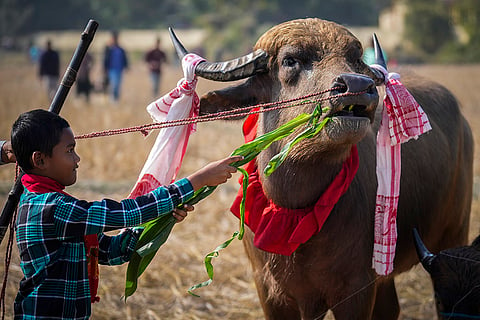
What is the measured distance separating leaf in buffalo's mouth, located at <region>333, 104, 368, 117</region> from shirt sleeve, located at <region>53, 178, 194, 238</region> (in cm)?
99

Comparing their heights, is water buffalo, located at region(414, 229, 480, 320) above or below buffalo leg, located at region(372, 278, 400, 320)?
above

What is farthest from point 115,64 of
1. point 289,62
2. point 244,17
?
point 244,17

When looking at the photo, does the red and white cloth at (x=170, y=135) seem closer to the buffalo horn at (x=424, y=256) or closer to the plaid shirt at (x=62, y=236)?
the plaid shirt at (x=62, y=236)

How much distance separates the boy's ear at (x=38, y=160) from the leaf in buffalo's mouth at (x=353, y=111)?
4.91 ft

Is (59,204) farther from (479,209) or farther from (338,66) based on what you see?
(479,209)

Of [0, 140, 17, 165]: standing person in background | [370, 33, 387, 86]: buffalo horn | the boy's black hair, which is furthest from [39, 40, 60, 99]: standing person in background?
the boy's black hair

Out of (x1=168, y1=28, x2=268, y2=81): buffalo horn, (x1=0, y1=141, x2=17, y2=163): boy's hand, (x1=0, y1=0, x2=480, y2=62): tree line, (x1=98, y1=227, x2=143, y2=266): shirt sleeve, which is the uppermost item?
(x1=0, y1=0, x2=480, y2=62): tree line

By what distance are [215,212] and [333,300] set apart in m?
4.43

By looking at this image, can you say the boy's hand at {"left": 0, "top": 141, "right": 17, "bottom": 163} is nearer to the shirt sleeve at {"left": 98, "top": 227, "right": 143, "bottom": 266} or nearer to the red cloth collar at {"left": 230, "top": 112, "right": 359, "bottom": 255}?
the shirt sleeve at {"left": 98, "top": 227, "right": 143, "bottom": 266}

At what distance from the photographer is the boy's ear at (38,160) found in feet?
9.48

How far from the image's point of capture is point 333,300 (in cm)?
387

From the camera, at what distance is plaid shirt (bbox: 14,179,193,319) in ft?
9.43

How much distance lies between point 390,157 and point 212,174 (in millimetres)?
1295

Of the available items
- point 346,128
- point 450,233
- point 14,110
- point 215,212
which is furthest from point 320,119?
point 14,110
